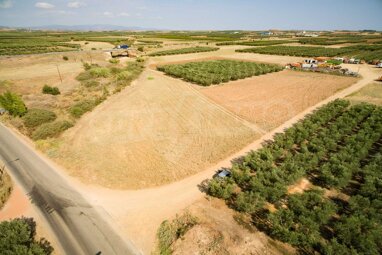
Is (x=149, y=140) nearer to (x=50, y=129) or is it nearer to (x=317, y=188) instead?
(x=50, y=129)

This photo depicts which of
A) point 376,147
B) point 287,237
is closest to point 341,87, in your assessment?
point 376,147

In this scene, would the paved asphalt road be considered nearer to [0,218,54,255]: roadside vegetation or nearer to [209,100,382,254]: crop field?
[0,218,54,255]: roadside vegetation

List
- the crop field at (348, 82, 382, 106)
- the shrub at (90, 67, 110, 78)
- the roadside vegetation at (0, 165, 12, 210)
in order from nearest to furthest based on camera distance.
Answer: the roadside vegetation at (0, 165, 12, 210)
the crop field at (348, 82, 382, 106)
the shrub at (90, 67, 110, 78)

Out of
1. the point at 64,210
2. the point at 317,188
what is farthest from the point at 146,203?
the point at 317,188

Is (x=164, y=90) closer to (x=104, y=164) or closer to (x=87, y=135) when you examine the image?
(x=87, y=135)

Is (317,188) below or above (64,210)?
above

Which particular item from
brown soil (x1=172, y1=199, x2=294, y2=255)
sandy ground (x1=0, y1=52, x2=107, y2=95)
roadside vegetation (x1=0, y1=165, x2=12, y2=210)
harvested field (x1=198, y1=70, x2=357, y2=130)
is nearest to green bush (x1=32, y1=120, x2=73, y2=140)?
roadside vegetation (x1=0, y1=165, x2=12, y2=210)
